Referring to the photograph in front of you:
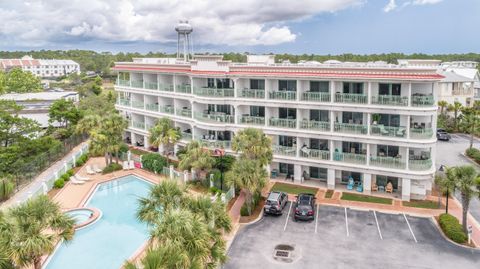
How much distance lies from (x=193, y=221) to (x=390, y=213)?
1935 cm

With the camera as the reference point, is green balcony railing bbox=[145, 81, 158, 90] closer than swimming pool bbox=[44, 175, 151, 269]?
No

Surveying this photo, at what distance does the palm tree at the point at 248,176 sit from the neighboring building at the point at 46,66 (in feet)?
507

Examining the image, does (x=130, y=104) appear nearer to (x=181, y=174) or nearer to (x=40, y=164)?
(x=40, y=164)

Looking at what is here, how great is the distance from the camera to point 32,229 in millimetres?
16609

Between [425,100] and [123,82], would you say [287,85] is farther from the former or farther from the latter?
[123,82]

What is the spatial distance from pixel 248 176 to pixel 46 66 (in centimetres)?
17186

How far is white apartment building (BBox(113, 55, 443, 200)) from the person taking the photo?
105ft

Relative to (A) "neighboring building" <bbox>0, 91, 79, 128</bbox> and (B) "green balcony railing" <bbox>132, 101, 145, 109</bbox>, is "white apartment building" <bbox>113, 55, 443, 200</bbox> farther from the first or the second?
(A) "neighboring building" <bbox>0, 91, 79, 128</bbox>

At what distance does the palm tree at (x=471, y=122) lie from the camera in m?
49.4

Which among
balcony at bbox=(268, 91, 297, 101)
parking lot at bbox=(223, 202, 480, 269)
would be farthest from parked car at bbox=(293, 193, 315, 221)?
balcony at bbox=(268, 91, 297, 101)

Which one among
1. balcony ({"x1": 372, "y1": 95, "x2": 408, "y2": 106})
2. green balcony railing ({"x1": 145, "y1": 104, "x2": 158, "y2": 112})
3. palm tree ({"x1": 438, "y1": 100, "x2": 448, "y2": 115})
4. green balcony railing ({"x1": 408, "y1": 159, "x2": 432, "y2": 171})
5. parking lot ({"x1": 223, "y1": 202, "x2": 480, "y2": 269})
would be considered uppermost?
balcony ({"x1": 372, "y1": 95, "x2": 408, "y2": 106})

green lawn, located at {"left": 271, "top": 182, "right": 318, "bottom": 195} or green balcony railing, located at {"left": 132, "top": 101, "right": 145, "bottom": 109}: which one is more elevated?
green balcony railing, located at {"left": 132, "top": 101, "right": 145, "bottom": 109}

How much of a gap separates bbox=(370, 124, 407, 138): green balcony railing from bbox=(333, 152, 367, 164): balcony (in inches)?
87.3

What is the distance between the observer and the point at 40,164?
41.1m
